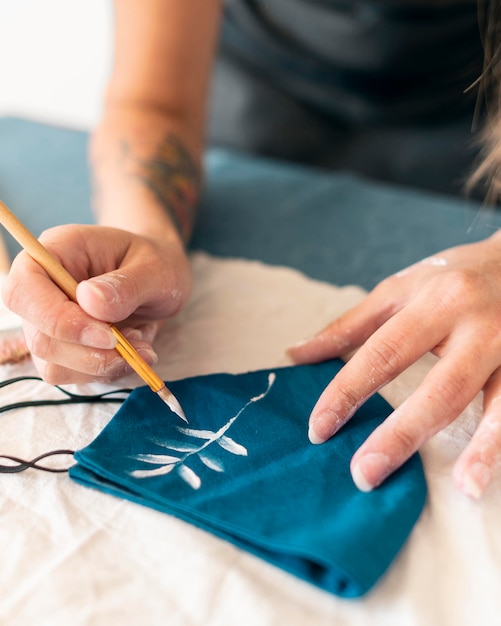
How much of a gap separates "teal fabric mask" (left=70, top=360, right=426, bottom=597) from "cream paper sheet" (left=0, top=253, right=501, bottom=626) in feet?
0.04

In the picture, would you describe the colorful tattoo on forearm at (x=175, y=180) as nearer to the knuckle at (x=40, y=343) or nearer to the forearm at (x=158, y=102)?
the forearm at (x=158, y=102)

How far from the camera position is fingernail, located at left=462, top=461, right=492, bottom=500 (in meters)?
0.45

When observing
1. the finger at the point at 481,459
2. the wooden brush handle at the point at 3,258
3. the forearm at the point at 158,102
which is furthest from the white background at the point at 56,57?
the finger at the point at 481,459

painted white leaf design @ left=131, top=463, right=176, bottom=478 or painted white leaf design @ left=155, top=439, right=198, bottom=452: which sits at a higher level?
painted white leaf design @ left=155, top=439, right=198, bottom=452

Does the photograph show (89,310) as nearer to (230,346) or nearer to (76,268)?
(76,268)

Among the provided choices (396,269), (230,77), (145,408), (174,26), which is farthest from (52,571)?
(230,77)

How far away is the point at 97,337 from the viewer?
491 millimetres

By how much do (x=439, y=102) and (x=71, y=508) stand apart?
101 cm

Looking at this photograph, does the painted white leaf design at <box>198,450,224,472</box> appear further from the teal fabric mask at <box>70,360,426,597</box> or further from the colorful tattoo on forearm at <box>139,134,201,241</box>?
the colorful tattoo on forearm at <box>139,134,201,241</box>

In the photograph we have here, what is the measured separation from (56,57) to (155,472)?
→ 1.88 meters

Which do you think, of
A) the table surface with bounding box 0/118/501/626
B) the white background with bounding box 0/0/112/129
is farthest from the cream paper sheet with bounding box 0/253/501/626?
the white background with bounding box 0/0/112/129

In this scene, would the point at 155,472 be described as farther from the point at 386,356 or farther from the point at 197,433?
the point at 386,356

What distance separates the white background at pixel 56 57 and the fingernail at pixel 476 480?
68.4 inches

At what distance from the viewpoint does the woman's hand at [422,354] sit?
46 centimetres
